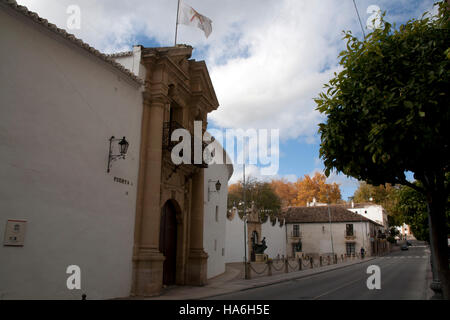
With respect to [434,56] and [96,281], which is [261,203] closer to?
[96,281]

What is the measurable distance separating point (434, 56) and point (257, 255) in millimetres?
31166

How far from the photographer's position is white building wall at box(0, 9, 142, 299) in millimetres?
7922

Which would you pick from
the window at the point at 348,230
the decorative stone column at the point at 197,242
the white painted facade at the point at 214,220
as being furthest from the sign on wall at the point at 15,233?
the window at the point at 348,230

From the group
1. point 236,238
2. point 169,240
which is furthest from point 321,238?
point 169,240

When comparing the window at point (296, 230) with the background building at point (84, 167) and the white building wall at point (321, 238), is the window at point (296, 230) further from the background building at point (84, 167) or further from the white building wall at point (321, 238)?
the background building at point (84, 167)

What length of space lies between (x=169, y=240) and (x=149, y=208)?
3.10 metres

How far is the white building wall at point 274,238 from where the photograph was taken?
4188 centimetres

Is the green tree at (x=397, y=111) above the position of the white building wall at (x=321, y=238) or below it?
above

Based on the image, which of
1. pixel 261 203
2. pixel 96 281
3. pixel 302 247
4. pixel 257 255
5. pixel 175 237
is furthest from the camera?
pixel 261 203

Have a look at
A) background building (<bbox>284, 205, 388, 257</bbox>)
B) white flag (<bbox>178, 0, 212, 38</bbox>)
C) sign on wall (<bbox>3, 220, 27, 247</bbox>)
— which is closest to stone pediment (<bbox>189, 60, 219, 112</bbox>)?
white flag (<bbox>178, 0, 212, 38</bbox>)

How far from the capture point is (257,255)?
115 feet

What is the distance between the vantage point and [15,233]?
7836 mm

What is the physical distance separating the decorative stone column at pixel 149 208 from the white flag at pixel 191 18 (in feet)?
11.7

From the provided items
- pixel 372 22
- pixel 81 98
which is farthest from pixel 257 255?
pixel 372 22
